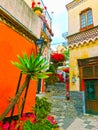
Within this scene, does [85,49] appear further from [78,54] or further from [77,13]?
[77,13]

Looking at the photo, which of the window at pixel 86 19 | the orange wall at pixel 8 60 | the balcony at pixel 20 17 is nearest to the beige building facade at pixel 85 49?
the window at pixel 86 19

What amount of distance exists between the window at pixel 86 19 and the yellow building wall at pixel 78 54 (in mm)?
1367

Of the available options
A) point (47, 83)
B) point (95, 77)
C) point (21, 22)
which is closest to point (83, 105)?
point (95, 77)

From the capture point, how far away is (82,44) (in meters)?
10.7

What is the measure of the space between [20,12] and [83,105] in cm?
717

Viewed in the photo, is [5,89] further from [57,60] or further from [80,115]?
[57,60]

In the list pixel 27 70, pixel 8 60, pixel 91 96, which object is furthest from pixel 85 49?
pixel 27 70

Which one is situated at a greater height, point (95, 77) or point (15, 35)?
point (15, 35)

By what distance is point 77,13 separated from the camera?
1192 cm

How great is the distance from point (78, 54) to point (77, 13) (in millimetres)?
3385

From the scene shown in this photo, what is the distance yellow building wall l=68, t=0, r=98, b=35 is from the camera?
422 inches

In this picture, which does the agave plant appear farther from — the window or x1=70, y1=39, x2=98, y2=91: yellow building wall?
the window

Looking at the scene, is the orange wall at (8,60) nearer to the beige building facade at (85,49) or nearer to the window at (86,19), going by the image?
the beige building facade at (85,49)

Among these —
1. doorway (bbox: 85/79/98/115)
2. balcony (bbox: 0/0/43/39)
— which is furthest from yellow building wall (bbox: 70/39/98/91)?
balcony (bbox: 0/0/43/39)
